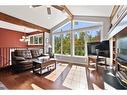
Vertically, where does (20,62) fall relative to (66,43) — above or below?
below

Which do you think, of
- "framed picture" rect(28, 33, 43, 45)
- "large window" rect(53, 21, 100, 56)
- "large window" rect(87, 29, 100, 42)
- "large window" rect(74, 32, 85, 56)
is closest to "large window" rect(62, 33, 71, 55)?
"large window" rect(53, 21, 100, 56)

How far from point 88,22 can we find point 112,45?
2.16 meters

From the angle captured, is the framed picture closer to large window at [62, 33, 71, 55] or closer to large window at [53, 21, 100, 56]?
large window at [53, 21, 100, 56]

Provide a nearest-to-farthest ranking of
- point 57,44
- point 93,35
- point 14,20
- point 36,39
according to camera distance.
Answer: point 14,20 → point 93,35 → point 57,44 → point 36,39

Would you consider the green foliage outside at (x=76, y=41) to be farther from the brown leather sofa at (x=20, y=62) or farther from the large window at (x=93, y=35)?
the brown leather sofa at (x=20, y=62)

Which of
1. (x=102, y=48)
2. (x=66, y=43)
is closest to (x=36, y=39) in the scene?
(x=66, y=43)

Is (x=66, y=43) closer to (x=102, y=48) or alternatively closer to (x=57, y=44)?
(x=57, y=44)

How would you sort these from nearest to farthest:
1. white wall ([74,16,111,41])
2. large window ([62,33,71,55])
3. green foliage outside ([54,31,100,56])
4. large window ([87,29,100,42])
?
white wall ([74,16,111,41]) < large window ([87,29,100,42]) < green foliage outside ([54,31,100,56]) < large window ([62,33,71,55])

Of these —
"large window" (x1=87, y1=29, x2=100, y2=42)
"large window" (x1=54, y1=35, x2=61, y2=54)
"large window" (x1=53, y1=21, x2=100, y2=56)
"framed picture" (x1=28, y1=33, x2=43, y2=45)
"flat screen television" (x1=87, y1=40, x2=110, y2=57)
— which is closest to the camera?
"flat screen television" (x1=87, y1=40, x2=110, y2=57)

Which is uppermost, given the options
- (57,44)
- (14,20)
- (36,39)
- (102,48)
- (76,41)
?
(14,20)

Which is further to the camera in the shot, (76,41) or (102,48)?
(76,41)

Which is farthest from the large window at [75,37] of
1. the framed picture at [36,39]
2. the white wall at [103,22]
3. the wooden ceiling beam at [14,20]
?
Answer: the wooden ceiling beam at [14,20]

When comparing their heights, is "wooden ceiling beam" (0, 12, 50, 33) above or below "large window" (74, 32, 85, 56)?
above

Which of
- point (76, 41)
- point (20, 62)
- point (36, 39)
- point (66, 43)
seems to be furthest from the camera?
point (36, 39)
